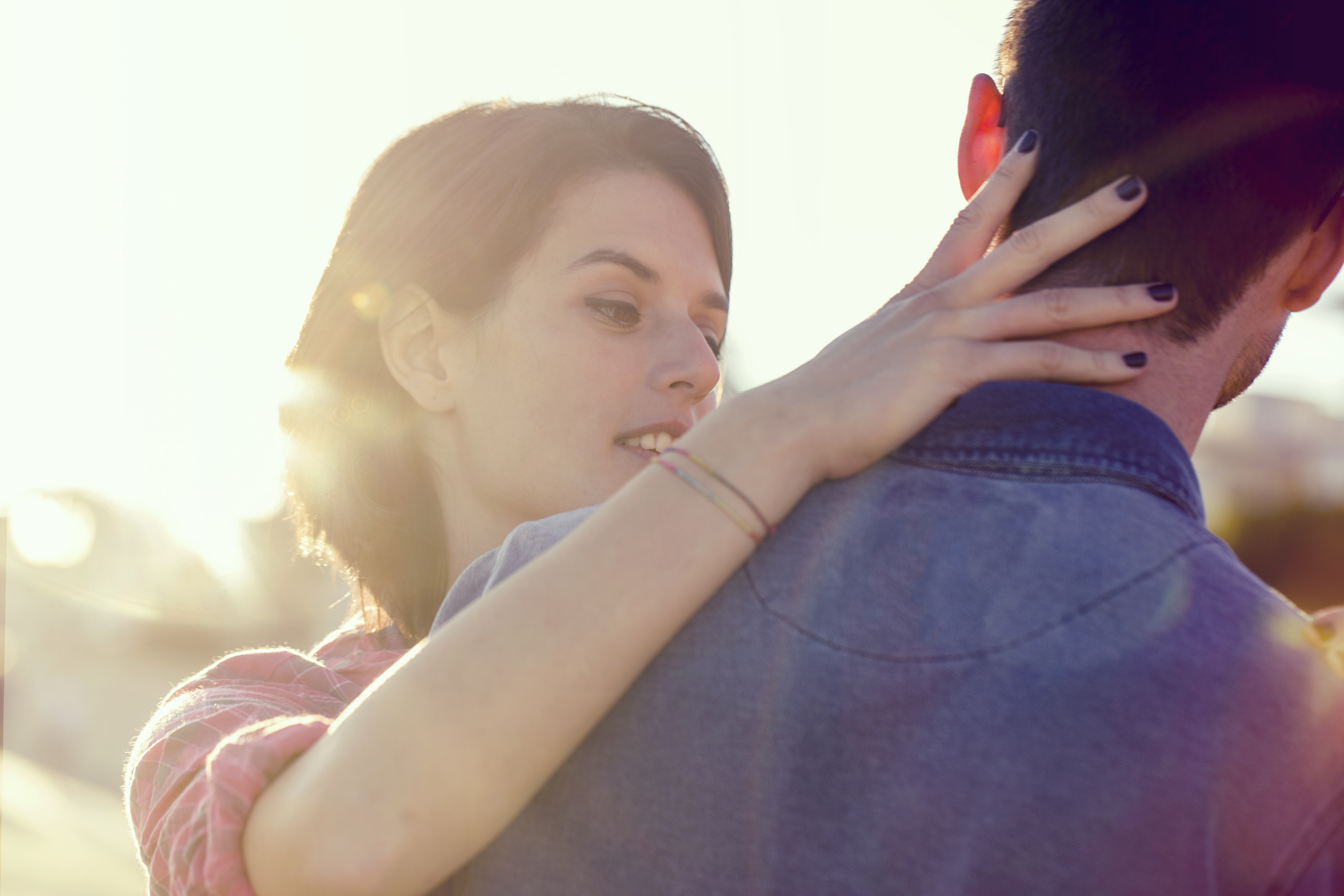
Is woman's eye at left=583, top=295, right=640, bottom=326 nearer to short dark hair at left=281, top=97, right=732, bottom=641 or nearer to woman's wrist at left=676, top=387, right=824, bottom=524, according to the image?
short dark hair at left=281, top=97, right=732, bottom=641

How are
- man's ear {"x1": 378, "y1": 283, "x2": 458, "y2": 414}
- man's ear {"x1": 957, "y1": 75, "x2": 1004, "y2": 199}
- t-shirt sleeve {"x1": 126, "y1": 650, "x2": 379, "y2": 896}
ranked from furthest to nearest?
man's ear {"x1": 378, "y1": 283, "x2": 458, "y2": 414} → man's ear {"x1": 957, "y1": 75, "x2": 1004, "y2": 199} → t-shirt sleeve {"x1": 126, "y1": 650, "x2": 379, "y2": 896}

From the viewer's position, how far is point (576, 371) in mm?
2840

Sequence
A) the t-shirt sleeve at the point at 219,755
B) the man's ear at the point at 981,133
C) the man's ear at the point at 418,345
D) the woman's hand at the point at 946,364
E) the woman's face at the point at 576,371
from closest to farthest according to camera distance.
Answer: the woman's hand at the point at 946,364
the t-shirt sleeve at the point at 219,755
the man's ear at the point at 981,133
the woman's face at the point at 576,371
the man's ear at the point at 418,345

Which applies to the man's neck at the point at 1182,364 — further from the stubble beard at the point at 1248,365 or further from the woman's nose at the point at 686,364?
the woman's nose at the point at 686,364

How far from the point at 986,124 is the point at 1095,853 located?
3.90 ft

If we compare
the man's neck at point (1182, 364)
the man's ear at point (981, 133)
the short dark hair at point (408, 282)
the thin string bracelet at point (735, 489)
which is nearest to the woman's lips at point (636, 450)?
the short dark hair at point (408, 282)

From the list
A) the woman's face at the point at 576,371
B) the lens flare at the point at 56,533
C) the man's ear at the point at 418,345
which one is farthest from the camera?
the lens flare at the point at 56,533

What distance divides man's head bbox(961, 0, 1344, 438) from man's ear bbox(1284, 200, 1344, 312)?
3cm

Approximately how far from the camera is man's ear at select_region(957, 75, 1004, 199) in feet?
5.38

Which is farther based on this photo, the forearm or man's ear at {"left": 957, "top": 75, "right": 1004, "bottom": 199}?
man's ear at {"left": 957, "top": 75, "right": 1004, "bottom": 199}

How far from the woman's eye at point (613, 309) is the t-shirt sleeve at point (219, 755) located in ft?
4.25

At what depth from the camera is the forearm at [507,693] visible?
124 cm

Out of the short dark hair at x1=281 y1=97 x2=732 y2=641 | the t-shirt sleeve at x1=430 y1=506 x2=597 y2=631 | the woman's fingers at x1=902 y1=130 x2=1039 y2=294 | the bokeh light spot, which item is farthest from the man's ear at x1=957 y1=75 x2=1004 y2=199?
the bokeh light spot

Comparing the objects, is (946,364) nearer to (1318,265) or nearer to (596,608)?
(596,608)
